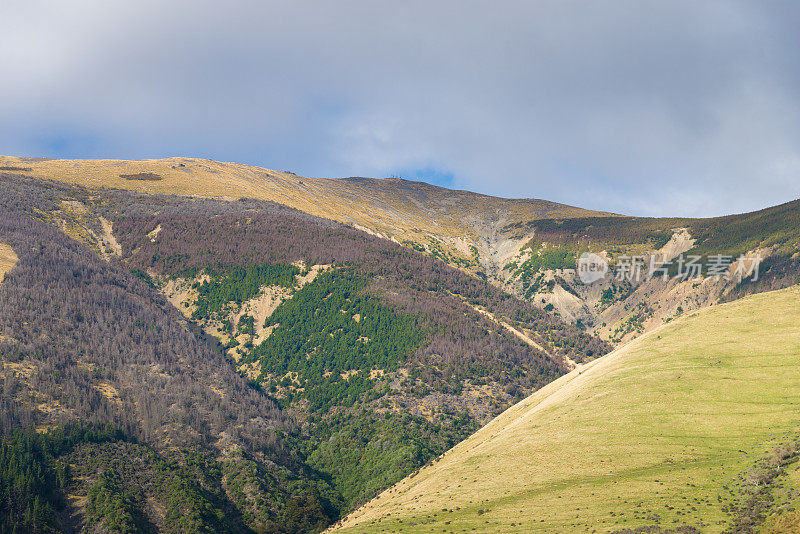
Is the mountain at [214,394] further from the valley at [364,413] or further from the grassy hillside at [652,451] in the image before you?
the grassy hillside at [652,451]

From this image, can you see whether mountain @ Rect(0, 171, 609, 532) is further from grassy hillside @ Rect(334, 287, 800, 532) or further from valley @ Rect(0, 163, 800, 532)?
grassy hillside @ Rect(334, 287, 800, 532)

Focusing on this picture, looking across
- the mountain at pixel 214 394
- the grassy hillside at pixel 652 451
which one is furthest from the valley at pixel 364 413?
the mountain at pixel 214 394

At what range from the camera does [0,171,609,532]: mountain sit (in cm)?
9475

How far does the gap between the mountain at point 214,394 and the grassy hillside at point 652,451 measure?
3531 cm

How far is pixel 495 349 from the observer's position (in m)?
183

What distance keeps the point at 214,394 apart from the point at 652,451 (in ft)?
355

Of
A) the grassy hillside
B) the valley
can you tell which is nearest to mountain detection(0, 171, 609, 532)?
the valley

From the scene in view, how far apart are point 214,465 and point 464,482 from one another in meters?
61.8

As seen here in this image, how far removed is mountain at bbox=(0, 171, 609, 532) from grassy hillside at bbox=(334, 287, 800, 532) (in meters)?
35.3

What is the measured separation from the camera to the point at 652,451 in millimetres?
65375

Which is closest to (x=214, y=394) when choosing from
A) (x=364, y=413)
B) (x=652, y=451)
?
(x=364, y=413)

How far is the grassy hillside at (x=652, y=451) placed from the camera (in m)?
51.4

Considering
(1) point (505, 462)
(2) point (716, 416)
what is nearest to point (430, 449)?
(1) point (505, 462)

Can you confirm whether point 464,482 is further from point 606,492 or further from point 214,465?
point 214,465
